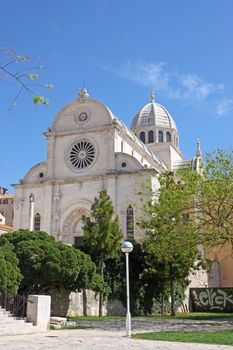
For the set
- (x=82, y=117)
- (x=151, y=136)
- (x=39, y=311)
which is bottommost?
(x=39, y=311)

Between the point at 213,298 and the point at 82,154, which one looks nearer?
the point at 213,298

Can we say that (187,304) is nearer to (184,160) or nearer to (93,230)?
(93,230)

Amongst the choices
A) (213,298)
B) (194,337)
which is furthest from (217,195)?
(213,298)

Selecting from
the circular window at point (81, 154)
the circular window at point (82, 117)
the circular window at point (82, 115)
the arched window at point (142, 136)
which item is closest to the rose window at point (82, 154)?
the circular window at point (81, 154)

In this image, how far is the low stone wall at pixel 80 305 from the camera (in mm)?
24141

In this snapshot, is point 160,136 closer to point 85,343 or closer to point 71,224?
point 71,224

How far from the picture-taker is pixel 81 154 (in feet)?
145

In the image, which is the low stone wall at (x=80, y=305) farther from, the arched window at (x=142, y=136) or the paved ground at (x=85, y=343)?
the arched window at (x=142, y=136)

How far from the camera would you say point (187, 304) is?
110 ft

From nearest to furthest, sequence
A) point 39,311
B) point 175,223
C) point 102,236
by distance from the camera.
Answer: point 39,311 < point 175,223 < point 102,236

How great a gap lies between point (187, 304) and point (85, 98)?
22.9 m

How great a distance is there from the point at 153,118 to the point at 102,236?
114 feet

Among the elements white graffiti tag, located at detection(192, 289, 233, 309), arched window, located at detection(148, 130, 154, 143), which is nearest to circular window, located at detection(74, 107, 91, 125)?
arched window, located at detection(148, 130, 154, 143)

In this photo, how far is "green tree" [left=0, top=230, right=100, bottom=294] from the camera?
21141 millimetres
